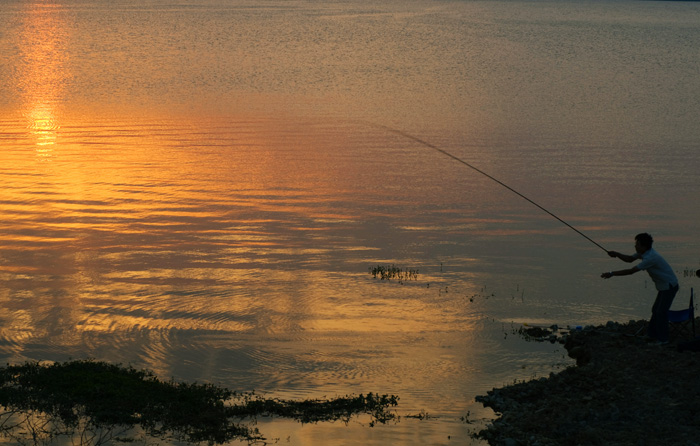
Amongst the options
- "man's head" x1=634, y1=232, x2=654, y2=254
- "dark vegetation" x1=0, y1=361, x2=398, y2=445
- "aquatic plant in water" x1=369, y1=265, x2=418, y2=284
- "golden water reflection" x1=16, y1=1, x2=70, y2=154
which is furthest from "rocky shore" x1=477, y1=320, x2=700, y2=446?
"golden water reflection" x1=16, y1=1, x2=70, y2=154

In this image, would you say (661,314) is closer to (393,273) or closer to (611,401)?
(611,401)

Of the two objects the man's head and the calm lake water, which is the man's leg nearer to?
the man's head

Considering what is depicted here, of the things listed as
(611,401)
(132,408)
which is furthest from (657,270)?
(132,408)

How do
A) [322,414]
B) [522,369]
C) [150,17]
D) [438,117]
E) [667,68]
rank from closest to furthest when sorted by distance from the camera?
[322,414] → [522,369] → [438,117] → [667,68] → [150,17]

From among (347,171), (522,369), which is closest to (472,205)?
(347,171)

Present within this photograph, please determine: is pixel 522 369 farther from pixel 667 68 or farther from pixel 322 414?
pixel 667 68

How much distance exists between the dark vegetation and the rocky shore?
5.89 ft

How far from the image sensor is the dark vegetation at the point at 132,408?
1141cm

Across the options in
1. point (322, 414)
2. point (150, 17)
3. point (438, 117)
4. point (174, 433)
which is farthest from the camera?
point (150, 17)

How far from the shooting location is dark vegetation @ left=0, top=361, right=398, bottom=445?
1141cm

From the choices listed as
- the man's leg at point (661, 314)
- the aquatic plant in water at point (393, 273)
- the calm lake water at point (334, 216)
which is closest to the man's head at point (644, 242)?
the man's leg at point (661, 314)

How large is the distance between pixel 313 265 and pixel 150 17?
82.6m

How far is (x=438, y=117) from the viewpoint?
134 feet

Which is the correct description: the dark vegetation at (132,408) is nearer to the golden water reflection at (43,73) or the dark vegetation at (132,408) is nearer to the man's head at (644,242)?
the man's head at (644,242)
